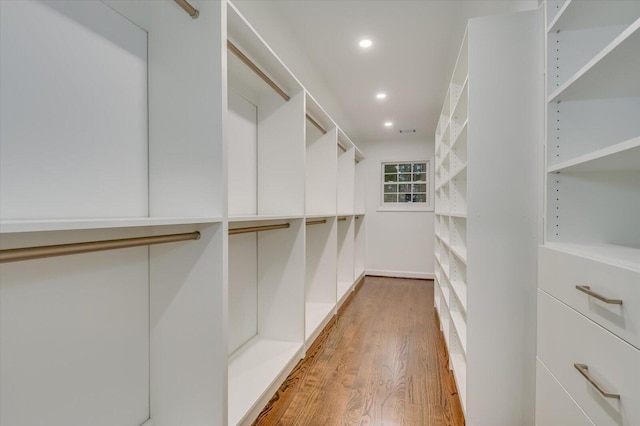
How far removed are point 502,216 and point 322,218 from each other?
181 cm

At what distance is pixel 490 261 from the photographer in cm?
152

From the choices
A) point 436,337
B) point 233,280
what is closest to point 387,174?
point 436,337

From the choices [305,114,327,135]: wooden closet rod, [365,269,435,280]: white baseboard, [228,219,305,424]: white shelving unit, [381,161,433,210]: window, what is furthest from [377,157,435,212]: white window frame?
[228,219,305,424]: white shelving unit

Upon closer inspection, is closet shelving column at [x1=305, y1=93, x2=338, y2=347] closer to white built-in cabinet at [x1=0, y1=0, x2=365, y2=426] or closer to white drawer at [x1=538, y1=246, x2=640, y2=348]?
white built-in cabinet at [x1=0, y1=0, x2=365, y2=426]

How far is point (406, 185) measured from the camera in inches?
223

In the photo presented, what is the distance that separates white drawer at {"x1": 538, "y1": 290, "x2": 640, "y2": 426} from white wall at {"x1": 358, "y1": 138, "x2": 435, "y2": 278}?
4.35 meters

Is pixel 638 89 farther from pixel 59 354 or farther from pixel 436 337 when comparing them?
pixel 436 337

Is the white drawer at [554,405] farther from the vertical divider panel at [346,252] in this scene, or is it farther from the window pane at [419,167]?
Answer: the window pane at [419,167]

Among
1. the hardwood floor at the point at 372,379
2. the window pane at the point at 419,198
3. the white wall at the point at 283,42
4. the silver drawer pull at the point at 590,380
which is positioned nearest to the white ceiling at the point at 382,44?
the white wall at the point at 283,42

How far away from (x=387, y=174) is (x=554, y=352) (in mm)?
4842

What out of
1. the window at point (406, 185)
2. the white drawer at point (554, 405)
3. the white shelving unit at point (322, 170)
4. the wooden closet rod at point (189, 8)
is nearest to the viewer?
the white drawer at point (554, 405)

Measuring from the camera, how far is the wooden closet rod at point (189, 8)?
112cm

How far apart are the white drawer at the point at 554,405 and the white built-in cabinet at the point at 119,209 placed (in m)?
1.15

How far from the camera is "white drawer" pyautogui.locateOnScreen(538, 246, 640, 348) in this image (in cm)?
72
